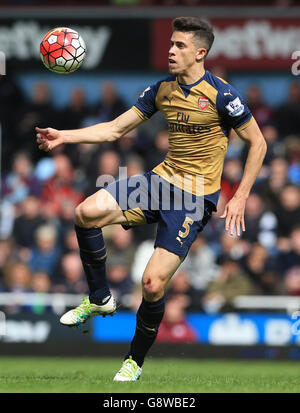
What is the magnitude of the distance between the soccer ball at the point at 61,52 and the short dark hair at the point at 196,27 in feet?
2.96

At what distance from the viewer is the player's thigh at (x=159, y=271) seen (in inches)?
304

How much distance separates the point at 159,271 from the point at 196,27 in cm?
209

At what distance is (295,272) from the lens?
44.1 ft

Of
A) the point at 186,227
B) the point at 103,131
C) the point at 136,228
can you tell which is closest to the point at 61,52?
the point at 103,131

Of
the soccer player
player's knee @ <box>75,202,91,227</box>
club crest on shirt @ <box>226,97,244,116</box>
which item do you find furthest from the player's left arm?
player's knee @ <box>75,202,91,227</box>

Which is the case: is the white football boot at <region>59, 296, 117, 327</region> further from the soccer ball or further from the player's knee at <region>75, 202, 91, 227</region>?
the soccer ball

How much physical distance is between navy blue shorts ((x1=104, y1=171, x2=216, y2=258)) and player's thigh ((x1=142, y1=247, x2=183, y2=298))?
12cm

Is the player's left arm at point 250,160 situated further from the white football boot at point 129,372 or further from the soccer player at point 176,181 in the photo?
the white football boot at point 129,372

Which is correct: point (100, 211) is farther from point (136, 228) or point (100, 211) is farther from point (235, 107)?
point (136, 228)

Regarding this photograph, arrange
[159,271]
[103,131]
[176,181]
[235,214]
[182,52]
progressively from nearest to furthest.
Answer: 1. [159,271]
2. [235,214]
3. [182,52]
4. [176,181]
5. [103,131]

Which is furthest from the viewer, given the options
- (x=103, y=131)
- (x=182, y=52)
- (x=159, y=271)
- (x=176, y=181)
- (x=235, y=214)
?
(x=103, y=131)

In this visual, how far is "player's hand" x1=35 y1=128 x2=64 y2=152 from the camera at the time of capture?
7680mm

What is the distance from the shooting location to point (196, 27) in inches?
316

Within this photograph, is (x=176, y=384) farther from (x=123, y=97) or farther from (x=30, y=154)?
(x=123, y=97)
